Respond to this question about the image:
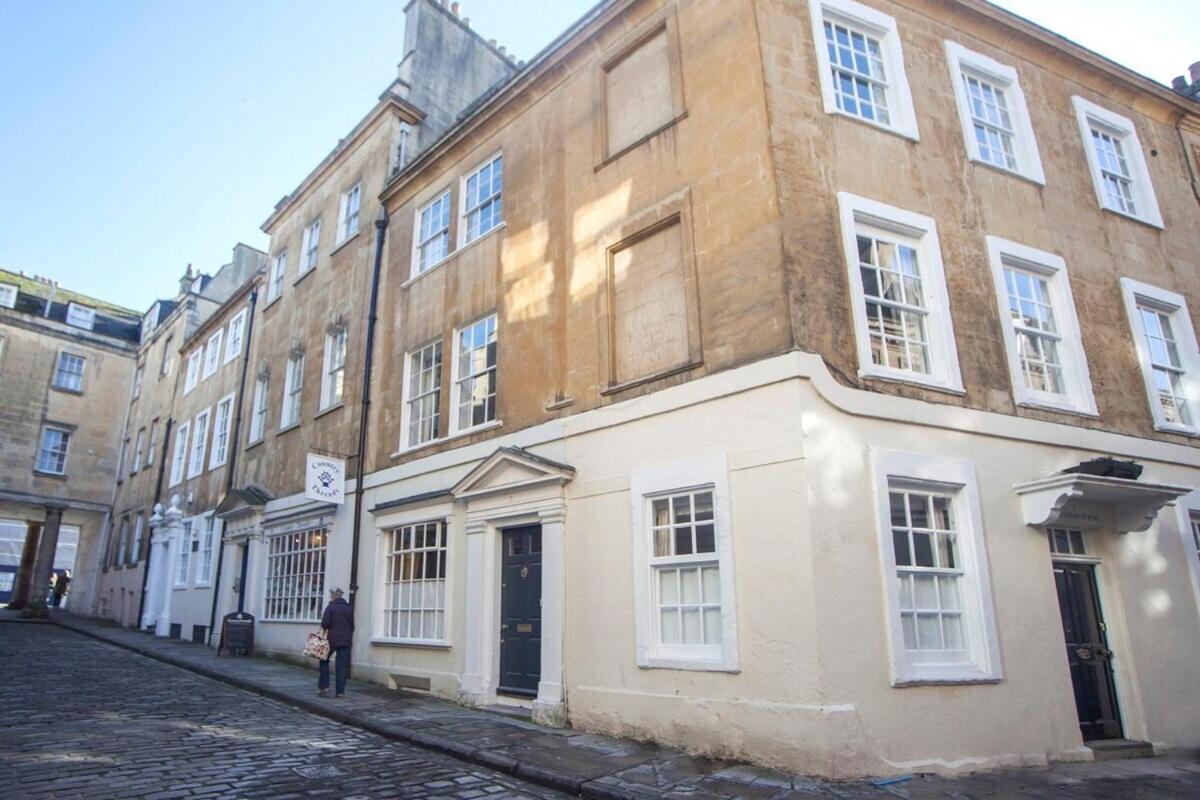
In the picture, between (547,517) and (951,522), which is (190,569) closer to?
(547,517)

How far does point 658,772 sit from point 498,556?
476 cm

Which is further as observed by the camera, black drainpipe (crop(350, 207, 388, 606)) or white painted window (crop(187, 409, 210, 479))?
white painted window (crop(187, 409, 210, 479))

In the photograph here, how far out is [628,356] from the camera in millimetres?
9602

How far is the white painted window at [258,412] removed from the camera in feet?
62.0

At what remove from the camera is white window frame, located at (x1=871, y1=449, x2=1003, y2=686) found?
7.27 metres

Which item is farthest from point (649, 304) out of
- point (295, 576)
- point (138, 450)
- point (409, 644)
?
point (138, 450)

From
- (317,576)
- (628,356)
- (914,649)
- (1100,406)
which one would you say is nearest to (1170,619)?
(1100,406)

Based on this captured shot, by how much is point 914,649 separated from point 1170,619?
4541mm

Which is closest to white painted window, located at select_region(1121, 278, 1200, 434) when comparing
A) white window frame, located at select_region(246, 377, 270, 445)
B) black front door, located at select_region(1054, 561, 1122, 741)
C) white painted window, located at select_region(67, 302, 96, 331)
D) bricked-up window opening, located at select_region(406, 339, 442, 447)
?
black front door, located at select_region(1054, 561, 1122, 741)

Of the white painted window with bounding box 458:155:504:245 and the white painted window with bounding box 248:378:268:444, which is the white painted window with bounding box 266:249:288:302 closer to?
the white painted window with bounding box 248:378:268:444

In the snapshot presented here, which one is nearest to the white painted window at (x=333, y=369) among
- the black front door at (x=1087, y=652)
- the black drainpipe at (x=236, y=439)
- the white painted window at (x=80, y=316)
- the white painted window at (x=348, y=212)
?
the white painted window at (x=348, y=212)

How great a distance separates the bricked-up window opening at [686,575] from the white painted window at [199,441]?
18.6 m

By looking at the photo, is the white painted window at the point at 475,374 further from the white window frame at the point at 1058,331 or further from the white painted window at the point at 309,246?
the white painted window at the point at 309,246

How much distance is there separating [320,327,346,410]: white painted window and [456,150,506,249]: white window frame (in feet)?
14.8
